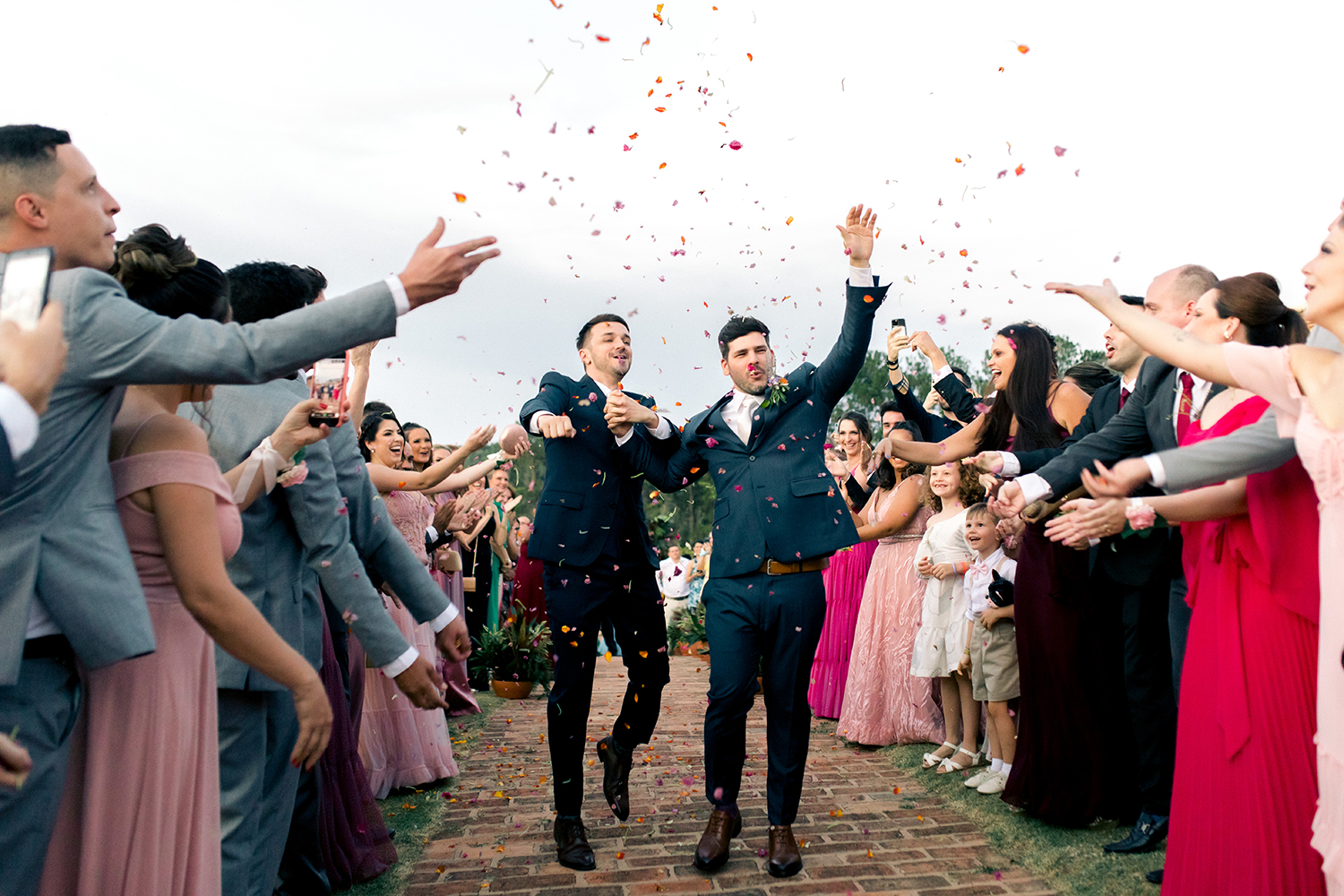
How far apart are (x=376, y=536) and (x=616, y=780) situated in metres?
2.37

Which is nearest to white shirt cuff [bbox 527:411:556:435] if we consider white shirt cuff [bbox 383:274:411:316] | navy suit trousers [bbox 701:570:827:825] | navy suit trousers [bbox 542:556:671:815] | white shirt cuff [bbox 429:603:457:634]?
navy suit trousers [bbox 542:556:671:815]

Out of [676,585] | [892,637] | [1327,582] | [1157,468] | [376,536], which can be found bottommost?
[676,585]

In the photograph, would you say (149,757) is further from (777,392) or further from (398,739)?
(398,739)

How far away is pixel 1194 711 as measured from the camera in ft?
10.2

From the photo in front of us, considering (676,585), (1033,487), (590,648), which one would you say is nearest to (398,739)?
(590,648)

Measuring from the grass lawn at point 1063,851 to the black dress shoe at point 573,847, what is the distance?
Answer: 1979mm

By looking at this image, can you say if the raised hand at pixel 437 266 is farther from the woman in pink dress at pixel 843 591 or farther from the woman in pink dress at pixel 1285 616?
the woman in pink dress at pixel 843 591

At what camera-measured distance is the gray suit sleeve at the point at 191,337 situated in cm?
183

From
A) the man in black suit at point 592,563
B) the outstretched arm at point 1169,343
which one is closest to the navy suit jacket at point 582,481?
the man in black suit at point 592,563

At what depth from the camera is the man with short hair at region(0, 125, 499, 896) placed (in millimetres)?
1762

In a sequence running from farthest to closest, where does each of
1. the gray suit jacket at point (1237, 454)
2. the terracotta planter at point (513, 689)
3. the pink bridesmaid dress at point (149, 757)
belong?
the terracotta planter at point (513, 689) → the gray suit jacket at point (1237, 454) → the pink bridesmaid dress at point (149, 757)

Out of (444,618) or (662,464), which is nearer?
(444,618)

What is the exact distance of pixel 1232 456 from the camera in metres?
2.64

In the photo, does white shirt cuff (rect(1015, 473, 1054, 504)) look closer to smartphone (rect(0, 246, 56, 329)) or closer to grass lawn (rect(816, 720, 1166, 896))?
grass lawn (rect(816, 720, 1166, 896))
